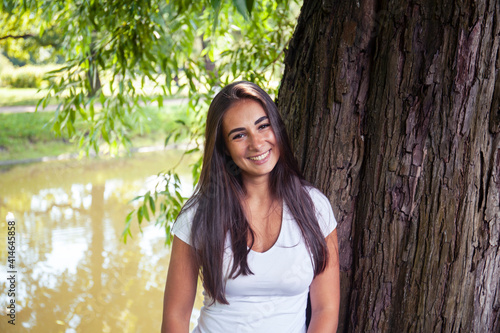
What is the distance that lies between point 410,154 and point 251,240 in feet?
1.57

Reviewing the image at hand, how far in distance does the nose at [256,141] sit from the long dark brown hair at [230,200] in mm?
48

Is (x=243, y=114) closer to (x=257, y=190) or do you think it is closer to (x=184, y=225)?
(x=257, y=190)

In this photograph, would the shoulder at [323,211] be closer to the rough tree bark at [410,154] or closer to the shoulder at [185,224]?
the rough tree bark at [410,154]

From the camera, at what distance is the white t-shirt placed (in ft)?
4.44

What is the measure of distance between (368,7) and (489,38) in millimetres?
322

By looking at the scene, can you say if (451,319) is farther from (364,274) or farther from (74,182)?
(74,182)

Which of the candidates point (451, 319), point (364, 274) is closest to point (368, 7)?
point (364, 274)

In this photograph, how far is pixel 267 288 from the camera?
4.46 ft

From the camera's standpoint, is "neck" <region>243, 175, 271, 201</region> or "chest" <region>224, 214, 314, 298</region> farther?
"neck" <region>243, 175, 271, 201</region>

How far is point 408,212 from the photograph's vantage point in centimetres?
138

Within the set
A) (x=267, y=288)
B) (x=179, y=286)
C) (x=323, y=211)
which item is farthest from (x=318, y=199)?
(x=179, y=286)

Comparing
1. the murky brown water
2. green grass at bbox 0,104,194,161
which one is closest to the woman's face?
the murky brown water

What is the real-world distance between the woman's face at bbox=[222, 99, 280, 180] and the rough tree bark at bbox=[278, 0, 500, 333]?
0.60 ft

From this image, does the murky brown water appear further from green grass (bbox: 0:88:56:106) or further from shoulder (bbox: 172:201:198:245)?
green grass (bbox: 0:88:56:106)
